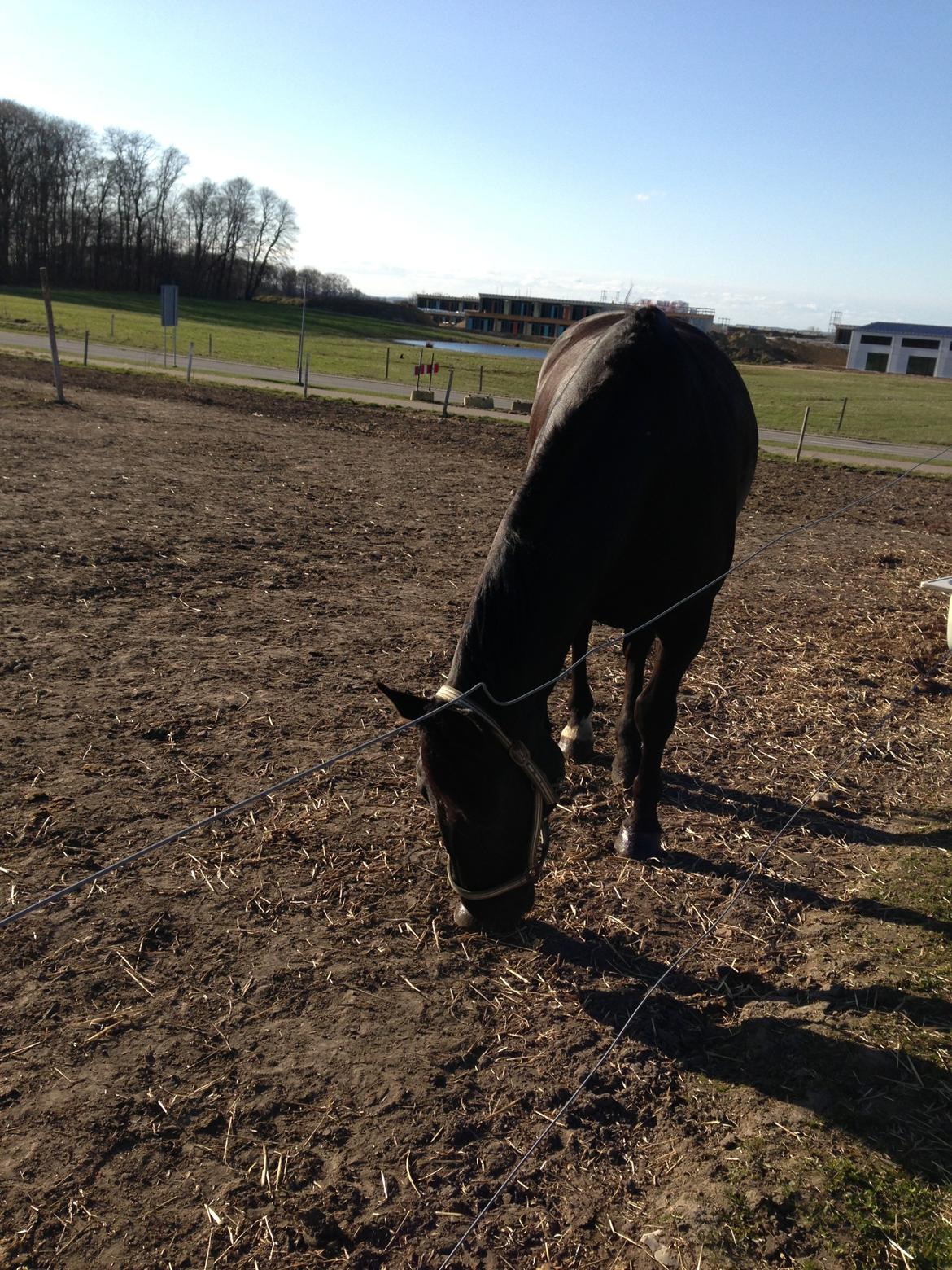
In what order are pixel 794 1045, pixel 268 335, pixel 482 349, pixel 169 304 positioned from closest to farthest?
pixel 794 1045 → pixel 169 304 → pixel 268 335 → pixel 482 349

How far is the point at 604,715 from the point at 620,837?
1.54m

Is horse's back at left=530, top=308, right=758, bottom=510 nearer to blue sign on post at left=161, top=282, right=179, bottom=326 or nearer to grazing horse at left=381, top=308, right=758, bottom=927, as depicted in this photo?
grazing horse at left=381, top=308, right=758, bottom=927

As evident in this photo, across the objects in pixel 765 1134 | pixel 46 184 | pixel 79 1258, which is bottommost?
pixel 79 1258

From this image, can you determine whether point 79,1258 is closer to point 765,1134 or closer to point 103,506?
point 765,1134

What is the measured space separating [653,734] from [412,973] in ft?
5.40

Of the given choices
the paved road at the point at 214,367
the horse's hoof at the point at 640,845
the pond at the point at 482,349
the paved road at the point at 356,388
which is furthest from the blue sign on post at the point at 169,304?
the pond at the point at 482,349

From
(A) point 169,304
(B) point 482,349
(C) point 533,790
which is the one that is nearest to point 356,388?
(A) point 169,304

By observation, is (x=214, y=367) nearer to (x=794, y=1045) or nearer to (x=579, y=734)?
(x=579, y=734)

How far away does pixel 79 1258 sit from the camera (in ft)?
7.52

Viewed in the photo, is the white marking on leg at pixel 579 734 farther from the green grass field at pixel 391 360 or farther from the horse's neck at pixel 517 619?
the green grass field at pixel 391 360

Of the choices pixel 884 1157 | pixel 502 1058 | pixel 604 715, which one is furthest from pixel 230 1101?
pixel 604 715

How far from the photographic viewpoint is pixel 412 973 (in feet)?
11.2

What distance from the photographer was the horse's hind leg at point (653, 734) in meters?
4.19

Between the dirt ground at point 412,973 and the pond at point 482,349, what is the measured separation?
4834cm
